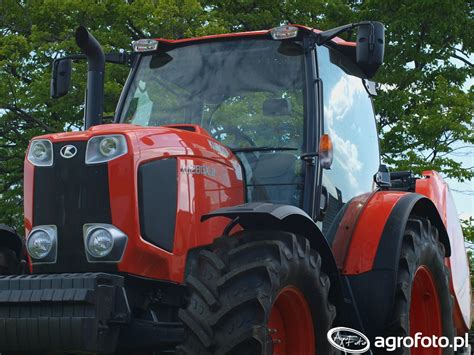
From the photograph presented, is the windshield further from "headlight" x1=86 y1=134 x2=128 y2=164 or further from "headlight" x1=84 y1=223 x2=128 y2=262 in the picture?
"headlight" x1=84 y1=223 x2=128 y2=262

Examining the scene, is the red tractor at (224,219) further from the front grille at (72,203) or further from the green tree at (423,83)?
the green tree at (423,83)

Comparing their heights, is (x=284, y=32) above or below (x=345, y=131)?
above

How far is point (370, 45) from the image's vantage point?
540 cm

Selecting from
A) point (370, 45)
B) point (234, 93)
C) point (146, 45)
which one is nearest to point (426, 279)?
point (370, 45)

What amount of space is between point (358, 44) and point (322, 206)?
1122mm

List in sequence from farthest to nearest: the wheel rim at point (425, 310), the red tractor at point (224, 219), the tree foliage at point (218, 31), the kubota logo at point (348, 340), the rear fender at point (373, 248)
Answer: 1. the tree foliage at point (218, 31)
2. the wheel rim at point (425, 310)
3. the rear fender at point (373, 248)
4. the kubota logo at point (348, 340)
5. the red tractor at point (224, 219)

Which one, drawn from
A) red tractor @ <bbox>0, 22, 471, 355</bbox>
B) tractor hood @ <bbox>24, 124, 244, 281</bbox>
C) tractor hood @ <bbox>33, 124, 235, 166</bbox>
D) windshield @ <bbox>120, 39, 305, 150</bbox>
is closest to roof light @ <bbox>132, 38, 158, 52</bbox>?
red tractor @ <bbox>0, 22, 471, 355</bbox>

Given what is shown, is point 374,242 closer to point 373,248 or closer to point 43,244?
point 373,248

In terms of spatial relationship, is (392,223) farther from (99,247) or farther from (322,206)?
(99,247)

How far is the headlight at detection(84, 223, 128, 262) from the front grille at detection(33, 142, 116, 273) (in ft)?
0.12

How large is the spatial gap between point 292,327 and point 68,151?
1692mm

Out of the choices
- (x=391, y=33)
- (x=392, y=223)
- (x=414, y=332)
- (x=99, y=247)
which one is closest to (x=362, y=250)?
(x=392, y=223)

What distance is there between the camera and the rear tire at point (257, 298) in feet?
13.8

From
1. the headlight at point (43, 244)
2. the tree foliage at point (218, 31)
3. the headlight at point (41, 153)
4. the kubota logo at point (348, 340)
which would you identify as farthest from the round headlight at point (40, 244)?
the tree foliage at point (218, 31)
